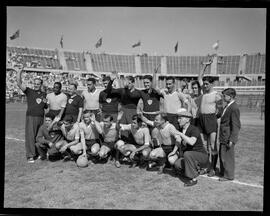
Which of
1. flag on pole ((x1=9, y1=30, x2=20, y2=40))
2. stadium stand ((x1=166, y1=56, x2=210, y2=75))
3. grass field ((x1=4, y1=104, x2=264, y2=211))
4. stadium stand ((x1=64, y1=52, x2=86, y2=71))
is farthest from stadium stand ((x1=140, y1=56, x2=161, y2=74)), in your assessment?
grass field ((x1=4, y1=104, x2=264, y2=211))

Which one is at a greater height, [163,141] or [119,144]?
[163,141]

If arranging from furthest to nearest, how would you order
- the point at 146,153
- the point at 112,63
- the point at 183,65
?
the point at 183,65 < the point at 112,63 < the point at 146,153

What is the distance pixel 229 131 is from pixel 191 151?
731mm

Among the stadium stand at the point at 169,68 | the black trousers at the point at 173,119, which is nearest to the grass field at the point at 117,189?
the black trousers at the point at 173,119

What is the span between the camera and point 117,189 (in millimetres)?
4727

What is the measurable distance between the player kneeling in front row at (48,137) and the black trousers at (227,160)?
328 cm

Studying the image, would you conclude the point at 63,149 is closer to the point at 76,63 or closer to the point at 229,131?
the point at 229,131

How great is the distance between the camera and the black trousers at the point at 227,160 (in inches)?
195

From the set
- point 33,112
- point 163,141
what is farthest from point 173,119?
point 33,112

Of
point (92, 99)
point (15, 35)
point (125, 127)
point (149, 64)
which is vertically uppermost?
point (149, 64)
